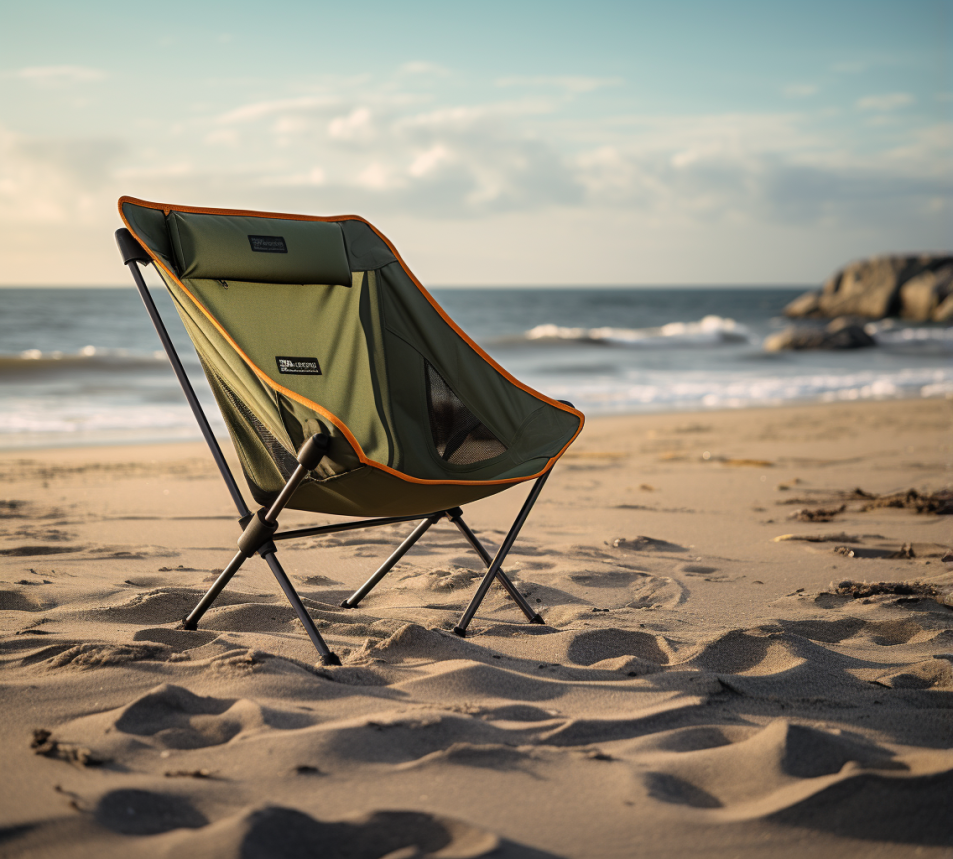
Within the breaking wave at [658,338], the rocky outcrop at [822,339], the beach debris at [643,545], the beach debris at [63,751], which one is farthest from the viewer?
the breaking wave at [658,338]

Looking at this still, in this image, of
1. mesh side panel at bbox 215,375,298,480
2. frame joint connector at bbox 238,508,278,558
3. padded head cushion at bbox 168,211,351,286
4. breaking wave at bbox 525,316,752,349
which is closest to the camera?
frame joint connector at bbox 238,508,278,558

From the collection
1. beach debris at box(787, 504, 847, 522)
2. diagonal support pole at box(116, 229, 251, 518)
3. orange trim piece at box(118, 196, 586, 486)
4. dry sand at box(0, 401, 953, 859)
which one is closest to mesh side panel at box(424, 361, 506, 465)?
orange trim piece at box(118, 196, 586, 486)

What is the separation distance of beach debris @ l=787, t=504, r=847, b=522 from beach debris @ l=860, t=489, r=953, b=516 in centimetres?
13

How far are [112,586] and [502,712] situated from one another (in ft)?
4.84

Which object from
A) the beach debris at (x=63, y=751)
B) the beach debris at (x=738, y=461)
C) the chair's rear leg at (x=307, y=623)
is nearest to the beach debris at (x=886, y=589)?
the chair's rear leg at (x=307, y=623)

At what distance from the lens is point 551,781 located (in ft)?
4.43

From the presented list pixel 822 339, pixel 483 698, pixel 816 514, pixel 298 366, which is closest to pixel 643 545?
pixel 816 514

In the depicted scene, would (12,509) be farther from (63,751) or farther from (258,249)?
(63,751)

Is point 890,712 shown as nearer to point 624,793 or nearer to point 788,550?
point 624,793

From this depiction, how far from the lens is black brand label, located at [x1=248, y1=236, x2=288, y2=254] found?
95.7 inches

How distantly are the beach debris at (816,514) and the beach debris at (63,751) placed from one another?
3158 millimetres

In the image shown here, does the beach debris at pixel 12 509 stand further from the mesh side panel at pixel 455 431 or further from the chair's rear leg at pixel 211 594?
the mesh side panel at pixel 455 431

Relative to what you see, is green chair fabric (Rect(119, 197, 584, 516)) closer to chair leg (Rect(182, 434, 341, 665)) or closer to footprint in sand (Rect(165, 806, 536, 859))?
chair leg (Rect(182, 434, 341, 665))

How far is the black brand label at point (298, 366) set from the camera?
2.37 m
